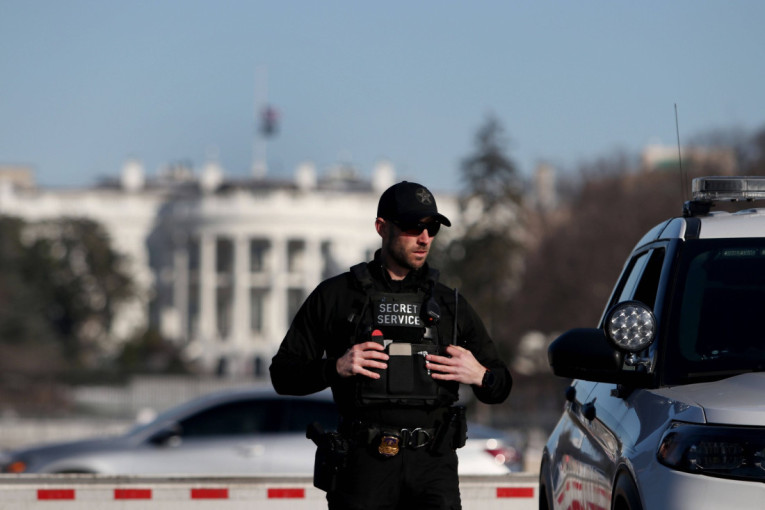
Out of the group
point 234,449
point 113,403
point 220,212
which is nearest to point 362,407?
point 234,449

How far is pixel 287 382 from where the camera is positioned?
597 centimetres

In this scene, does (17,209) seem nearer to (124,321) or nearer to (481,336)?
(124,321)

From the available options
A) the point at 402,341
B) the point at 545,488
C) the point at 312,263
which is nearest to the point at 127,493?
the point at 545,488

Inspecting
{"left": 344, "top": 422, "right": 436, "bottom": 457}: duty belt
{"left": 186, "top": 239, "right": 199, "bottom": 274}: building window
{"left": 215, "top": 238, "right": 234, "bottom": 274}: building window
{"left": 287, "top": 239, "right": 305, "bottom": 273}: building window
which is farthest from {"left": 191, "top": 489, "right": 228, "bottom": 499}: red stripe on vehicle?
{"left": 186, "top": 239, "right": 199, "bottom": 274}: building window

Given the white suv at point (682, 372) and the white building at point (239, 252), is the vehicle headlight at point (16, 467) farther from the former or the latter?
the white building at point (239, 252)

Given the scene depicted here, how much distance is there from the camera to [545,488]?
7039mm

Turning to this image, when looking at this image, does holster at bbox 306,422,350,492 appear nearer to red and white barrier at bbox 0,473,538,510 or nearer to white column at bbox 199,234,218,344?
red and white barrier at bbox 0,473,538,510

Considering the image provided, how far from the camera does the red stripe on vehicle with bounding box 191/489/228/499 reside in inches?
352

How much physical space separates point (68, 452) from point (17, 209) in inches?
4656

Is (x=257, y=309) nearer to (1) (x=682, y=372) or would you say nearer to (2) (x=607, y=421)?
(2) (x=607, y=421)

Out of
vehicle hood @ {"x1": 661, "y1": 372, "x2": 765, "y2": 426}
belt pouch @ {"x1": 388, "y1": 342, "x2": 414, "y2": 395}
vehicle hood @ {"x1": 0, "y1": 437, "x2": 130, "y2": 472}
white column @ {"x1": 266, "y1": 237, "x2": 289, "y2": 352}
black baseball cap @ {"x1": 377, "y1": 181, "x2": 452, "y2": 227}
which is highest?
white column @ {"x1": 266, "y1": 237, "x2": 289, "y2": 352}

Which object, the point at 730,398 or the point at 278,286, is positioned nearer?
the point at 730,398

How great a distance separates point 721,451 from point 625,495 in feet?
1.73

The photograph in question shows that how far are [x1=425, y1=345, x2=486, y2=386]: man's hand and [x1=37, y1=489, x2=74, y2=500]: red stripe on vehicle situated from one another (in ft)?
11.7
